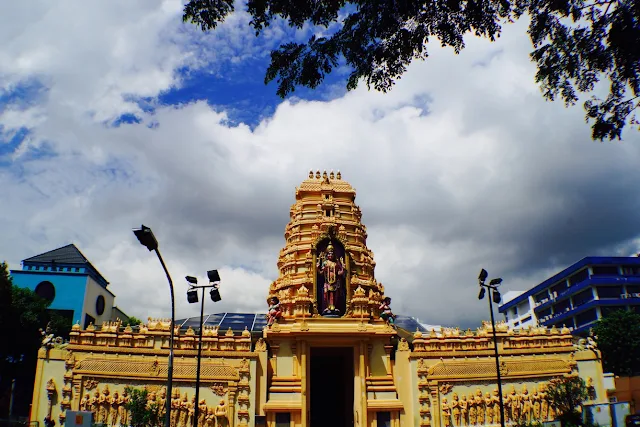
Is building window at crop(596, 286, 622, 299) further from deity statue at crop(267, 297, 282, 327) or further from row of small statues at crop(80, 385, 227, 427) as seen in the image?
row of small statues at crop(80, 385, 227, 427)

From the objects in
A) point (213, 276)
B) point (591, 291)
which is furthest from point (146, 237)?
point (591, 291)

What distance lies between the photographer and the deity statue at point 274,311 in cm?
3266

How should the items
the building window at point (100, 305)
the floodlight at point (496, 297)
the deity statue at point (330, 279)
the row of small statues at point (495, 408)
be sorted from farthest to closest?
the building window at point (100, 305)
the deity statue at point (330, 279)
the row of small statues at point (495, 408)
the floodlight at point (496, 297)

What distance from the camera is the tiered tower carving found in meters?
33.2

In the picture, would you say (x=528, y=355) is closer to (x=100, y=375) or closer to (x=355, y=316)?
(x=355, y=316)

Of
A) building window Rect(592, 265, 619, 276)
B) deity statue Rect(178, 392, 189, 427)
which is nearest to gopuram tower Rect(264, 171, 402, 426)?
deity statue Rect(178, 392, 189, 427)

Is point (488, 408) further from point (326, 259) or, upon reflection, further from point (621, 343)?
point (621, 343)

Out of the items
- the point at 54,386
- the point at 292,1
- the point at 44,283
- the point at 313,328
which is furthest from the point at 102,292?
the point at 292,1

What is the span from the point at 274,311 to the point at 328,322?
4360mm

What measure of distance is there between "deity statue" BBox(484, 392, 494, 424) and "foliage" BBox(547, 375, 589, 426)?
400 centimetres

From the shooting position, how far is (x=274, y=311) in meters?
33.3

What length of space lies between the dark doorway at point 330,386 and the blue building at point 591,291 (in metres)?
43.7

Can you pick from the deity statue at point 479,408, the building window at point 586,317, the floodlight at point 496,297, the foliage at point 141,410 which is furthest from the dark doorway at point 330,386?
A: the building window at point 586,317

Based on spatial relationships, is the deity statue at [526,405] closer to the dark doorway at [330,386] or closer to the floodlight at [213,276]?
the dark doorway at [330,386]
